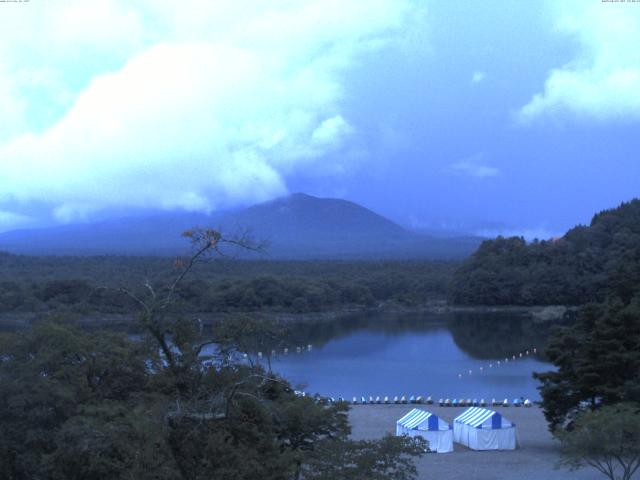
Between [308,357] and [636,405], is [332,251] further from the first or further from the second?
[636,405]

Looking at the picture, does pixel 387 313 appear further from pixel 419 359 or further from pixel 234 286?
pixel 419 359

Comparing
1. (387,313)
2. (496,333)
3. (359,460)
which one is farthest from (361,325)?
(359,460)

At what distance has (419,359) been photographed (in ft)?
100

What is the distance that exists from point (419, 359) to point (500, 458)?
16.4 meters

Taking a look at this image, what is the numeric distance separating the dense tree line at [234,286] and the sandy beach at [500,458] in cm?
1420

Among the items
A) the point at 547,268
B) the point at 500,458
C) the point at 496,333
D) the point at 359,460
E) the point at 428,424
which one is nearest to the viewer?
the point at 359,460

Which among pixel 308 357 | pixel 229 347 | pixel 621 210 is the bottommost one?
pixel 308 357

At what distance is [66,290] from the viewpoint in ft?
133

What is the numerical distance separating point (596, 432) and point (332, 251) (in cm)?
12310

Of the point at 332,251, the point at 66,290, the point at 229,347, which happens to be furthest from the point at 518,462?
the point at 332,251

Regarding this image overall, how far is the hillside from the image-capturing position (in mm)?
48781

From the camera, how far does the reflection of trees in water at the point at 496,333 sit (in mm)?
32619

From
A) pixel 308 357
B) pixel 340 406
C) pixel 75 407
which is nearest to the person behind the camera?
pixel 75 407

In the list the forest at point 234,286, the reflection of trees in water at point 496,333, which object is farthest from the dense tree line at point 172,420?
the forest at point 234,286
